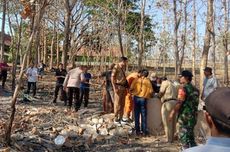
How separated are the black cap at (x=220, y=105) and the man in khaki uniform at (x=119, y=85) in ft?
29.1

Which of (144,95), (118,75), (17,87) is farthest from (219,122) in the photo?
(118,75)

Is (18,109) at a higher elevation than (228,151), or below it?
below

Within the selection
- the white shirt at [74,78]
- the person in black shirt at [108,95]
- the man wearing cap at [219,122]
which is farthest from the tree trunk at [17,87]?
the man wearing cap at [219,122]

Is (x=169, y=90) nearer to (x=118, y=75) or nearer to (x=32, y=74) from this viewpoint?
(x=118, y=75)

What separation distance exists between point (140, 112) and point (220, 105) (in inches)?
348

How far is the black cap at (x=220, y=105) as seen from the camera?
1.91m

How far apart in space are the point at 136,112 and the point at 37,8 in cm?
352

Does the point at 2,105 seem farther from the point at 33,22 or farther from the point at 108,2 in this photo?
the point at 108,2

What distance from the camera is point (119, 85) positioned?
11172 mm

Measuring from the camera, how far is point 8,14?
31.3 meters

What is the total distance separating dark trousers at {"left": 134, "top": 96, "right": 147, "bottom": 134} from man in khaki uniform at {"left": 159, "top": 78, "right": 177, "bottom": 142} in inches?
24.4

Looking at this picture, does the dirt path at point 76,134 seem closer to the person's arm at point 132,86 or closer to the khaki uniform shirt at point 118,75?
the person's arm at point 132,86

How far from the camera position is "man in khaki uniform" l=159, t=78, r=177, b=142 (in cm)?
976

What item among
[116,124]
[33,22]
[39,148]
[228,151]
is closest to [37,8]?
[33,22]
